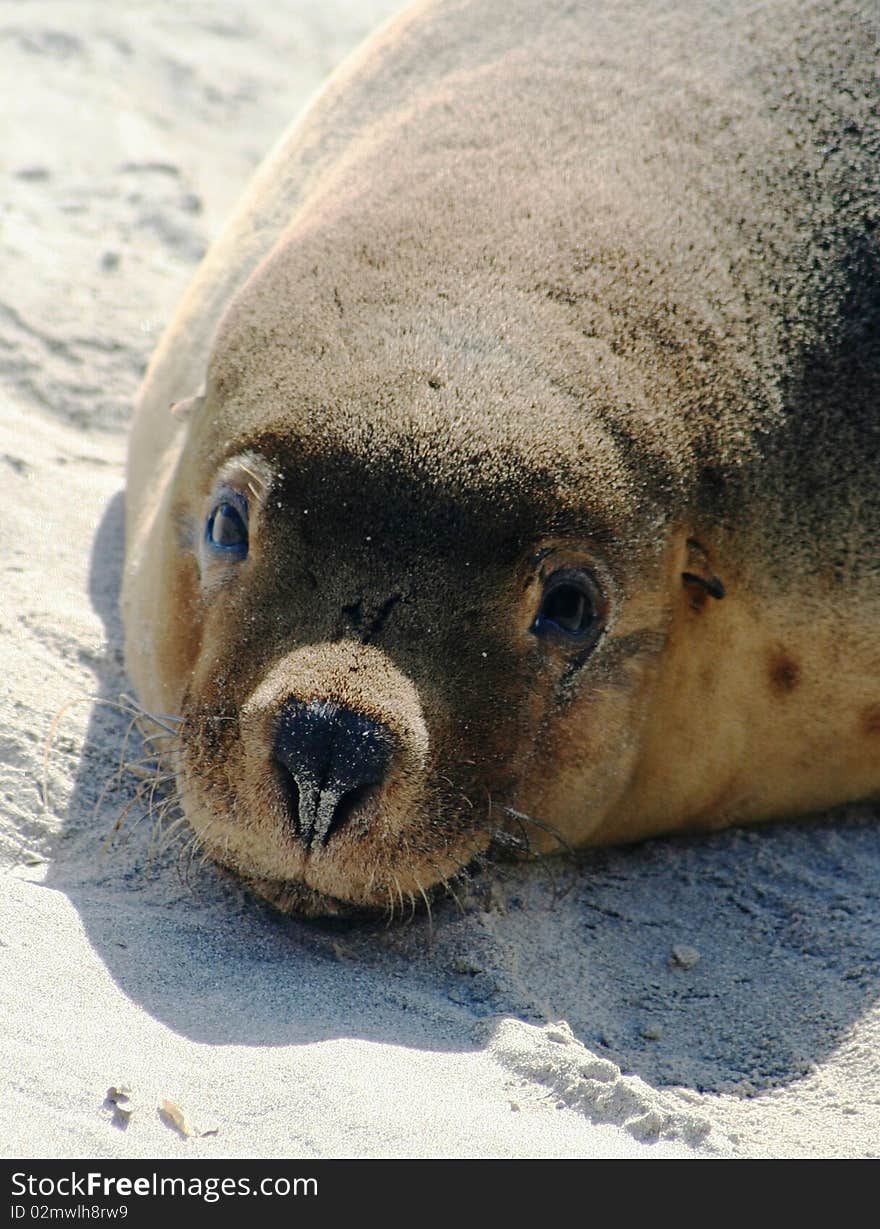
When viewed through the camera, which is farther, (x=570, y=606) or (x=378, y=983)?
(x=570, y=606)

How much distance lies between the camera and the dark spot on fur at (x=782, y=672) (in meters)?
4.60

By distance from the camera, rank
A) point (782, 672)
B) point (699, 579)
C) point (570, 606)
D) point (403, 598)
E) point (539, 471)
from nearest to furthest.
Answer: point (403, 598) < point (539, 471) < point (570, 606) < point (699, 579) < point (782, 672)

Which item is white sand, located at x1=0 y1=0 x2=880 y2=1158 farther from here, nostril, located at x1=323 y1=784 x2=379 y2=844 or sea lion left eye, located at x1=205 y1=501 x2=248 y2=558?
sea lion left eye, located at x1=205 y1=501 x2=248 y2=558

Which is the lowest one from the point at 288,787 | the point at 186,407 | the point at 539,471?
the point at 288,787

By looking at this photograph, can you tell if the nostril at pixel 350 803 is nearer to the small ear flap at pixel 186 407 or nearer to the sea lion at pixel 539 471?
the sea lion at pixel 539 471

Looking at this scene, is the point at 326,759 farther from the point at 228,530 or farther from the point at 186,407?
the point at 186,407

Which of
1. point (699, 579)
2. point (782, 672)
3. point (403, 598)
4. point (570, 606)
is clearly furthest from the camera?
point (782, 672)

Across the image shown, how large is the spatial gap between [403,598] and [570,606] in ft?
1.57

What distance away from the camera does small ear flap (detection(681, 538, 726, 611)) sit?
433 cm

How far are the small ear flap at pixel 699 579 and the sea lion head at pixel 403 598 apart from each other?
66 millimetres

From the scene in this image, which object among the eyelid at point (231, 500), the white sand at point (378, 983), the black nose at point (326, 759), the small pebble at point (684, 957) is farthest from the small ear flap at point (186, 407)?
the small pebble at point (684, 957)

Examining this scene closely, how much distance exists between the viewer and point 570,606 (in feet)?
13.3

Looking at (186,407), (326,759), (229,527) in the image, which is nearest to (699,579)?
(229,527)

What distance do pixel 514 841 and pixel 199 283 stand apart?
2.45 metres
